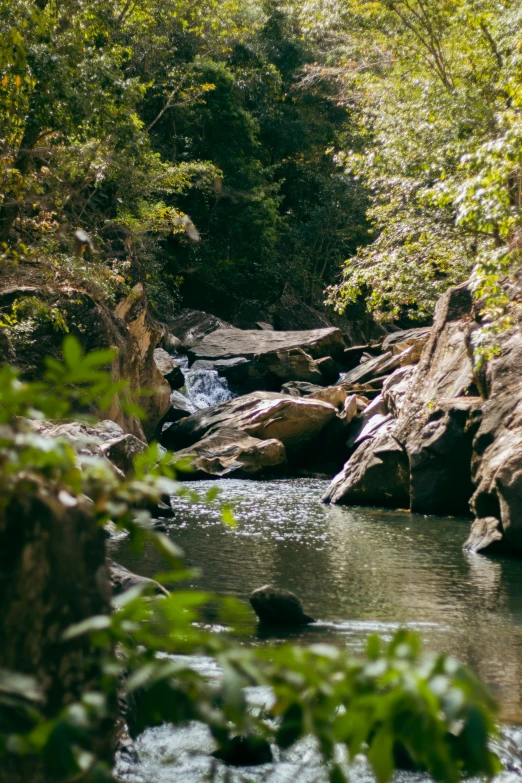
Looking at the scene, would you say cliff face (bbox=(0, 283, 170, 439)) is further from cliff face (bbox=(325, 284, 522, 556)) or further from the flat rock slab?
the flat rock slab

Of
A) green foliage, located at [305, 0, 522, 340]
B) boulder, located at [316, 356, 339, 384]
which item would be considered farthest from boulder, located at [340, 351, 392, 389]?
green foliage, located at [305, 0, 522, 340]

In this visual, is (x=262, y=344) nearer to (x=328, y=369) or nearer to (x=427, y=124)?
(x=328, y=369)

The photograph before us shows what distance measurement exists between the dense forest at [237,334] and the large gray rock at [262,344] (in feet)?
0.36

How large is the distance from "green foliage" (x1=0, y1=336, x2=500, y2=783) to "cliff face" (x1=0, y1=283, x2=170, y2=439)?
354 inches

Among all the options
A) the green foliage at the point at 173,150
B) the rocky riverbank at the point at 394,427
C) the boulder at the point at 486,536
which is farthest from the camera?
the rocky riverbank at the point at 394,427

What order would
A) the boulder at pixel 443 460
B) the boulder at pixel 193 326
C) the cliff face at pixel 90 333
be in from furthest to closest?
the boulder at pixel 193 326
the boulder at pixel 443 460
the cliff face at pixel 90 333

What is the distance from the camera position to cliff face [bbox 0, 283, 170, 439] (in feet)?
40.9

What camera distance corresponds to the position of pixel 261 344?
2516cm

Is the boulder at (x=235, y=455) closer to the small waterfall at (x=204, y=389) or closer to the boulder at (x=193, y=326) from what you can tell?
the small waterfall at (x=204, y=389)

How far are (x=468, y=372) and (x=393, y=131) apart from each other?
6.12 m

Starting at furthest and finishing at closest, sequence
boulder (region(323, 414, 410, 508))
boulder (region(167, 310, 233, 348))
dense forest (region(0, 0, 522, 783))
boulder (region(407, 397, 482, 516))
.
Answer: boulder (region(167, 310, 233, 348)) < boulder (region(323, 414, 410, 508)) < boulder (region(407, 397, 482, 516)) < dense forest (region(0, 0, 522, 783))

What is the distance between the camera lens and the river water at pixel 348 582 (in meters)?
4.59

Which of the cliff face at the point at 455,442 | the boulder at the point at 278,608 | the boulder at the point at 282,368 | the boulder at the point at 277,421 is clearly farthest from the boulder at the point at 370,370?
the boulder at the point at 278,608

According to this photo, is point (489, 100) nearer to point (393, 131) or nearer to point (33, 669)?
point (393, 131)
